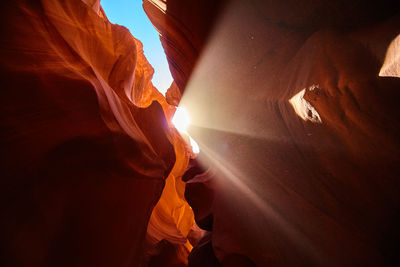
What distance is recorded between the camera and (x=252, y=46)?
237 cm

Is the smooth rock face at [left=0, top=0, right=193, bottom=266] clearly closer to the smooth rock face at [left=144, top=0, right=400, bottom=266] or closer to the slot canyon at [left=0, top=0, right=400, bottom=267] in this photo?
the slot canyon at [left=0, top=0, right=400, bottom=267]

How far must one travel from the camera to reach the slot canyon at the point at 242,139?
1.51 m

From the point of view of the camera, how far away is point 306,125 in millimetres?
1761

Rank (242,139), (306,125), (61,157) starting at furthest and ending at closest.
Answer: (242,139) < (61,157) < (306,125)

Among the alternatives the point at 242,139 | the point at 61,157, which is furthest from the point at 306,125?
the point at 61,157

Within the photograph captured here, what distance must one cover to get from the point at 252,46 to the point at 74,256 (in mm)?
4197

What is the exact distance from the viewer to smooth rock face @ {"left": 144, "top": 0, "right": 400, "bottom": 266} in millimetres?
1410

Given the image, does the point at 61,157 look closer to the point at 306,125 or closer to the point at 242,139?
the point at 242,139

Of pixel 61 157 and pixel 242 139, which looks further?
pixel 242 139

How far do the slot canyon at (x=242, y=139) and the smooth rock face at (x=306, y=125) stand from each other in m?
0.01

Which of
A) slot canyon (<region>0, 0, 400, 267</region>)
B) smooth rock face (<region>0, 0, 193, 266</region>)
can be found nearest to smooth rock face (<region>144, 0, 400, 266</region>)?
slot canyon (<region>0, 0, 400, 267</region>)

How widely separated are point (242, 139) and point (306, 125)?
1.29 metres

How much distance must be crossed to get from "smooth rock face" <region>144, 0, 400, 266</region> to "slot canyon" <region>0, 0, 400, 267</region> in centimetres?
1

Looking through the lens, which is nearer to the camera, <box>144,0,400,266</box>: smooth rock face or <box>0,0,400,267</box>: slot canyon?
<box>144,0,400,266</box>: smooth rock face
